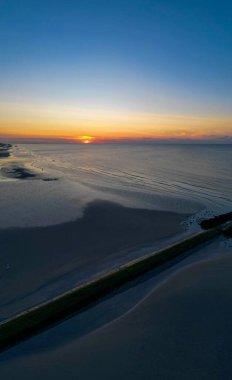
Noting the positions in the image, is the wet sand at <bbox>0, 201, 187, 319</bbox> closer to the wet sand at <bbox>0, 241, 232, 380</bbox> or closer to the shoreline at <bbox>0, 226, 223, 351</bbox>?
the shoreline at <bbox>0, 226, 223, 351</bbox>

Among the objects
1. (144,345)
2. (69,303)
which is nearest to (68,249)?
(69,303)

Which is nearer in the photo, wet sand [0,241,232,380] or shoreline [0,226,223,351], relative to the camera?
wet sand [0,241,232,380]

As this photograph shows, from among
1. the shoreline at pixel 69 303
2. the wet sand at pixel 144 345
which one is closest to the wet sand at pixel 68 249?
the shoreline at pixel 69 303

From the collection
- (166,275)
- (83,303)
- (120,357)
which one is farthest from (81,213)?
(120,357)

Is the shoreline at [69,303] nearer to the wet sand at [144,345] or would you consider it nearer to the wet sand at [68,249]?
the wet sand at [144,345]

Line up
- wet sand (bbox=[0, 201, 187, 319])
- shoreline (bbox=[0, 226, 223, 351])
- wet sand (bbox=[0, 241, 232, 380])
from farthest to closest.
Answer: wet sand (bbox=[0, 201, 187, 319]) < shoreline (bbox=[0, 226, 223, 351]) < wet sand (bbox=[0, 241, 232, 380])

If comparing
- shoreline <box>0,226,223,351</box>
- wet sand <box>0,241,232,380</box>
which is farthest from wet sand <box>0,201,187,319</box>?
wet sand <box>0,241,232,380</box>

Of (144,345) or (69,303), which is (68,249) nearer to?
(69,303)
